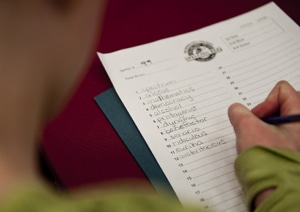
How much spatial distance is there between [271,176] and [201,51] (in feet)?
0.82

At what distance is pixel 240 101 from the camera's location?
619mm

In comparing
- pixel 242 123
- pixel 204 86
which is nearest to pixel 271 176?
pixel 242 123

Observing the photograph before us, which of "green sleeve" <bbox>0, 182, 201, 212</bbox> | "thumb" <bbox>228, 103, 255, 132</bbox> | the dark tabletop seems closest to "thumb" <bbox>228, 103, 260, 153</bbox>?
"thumb" <bbox>228, 103, 255, 132</bbox>

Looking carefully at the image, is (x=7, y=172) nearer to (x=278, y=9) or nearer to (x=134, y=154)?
(x=134, y=154)

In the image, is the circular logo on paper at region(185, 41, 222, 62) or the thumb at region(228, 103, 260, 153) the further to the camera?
the circular logo on paper at region(185, 41, 222, 62)

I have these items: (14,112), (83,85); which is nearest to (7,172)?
(14,112)

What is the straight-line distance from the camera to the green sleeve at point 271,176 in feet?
1.54

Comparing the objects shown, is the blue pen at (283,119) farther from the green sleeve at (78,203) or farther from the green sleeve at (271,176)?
the green sleeve at (78,203)

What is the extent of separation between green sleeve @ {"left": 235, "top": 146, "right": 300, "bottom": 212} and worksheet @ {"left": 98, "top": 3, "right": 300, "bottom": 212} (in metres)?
0.03

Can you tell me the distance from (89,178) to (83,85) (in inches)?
6.0

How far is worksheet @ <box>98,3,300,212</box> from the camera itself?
0.54 metres

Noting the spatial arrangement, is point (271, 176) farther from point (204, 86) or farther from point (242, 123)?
point (204, 86)

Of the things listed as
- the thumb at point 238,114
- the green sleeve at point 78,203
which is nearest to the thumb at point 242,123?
the thumb at point 238,114

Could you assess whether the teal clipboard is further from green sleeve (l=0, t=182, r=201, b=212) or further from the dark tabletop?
green sleeve (l=0, t=182, r=201, b=212)
